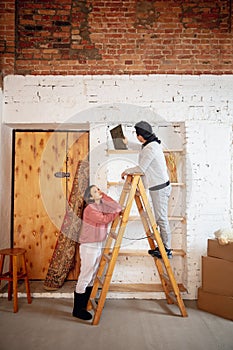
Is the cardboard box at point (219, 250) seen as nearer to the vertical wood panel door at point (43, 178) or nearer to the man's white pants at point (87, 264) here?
the man's white pants at point (87, 264)

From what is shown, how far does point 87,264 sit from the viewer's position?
354 cm

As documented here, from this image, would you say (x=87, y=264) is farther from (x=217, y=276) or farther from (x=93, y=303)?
(x=217, y=276)

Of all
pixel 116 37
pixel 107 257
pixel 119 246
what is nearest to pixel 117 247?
pixel 119 246

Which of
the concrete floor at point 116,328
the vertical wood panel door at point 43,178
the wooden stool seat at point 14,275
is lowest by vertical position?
the concrete floor at point 116,328

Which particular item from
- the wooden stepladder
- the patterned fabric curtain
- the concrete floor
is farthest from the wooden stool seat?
the wooden stepladder

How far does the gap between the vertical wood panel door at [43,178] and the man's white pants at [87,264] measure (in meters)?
1.06

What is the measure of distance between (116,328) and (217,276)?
1193mm

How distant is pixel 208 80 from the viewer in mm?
4246

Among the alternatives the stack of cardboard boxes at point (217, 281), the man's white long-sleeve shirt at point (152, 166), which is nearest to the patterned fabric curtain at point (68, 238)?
the man's white long-sleeve shirt at point (152, 166)

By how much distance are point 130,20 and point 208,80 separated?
1218 millimetres

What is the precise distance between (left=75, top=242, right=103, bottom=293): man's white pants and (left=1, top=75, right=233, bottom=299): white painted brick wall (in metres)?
0.83

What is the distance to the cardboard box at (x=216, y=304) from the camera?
3.51 metres

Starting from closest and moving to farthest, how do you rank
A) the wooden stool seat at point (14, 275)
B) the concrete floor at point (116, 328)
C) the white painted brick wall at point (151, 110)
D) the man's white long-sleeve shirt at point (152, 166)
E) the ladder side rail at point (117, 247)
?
the concrete floor at point (116, 328)
the ladder side rail at point (117, 247)
the man's white long-sleeve shirt at point (152, 166)
the wooden stool seat at point (14, 275)
the white painted brick wall at point (151, 110)

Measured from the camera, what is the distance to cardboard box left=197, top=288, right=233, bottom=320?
3511mm
